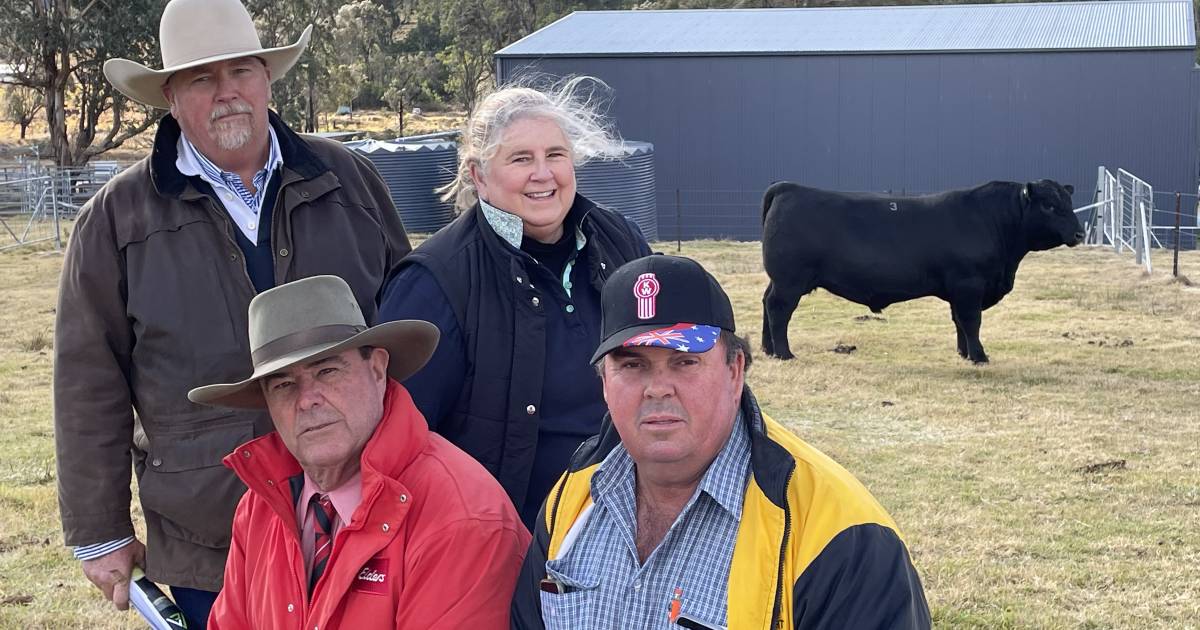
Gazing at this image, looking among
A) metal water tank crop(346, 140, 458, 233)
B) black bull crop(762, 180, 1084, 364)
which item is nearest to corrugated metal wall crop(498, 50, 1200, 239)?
metal water tank crop(346, 140, 458, 233)

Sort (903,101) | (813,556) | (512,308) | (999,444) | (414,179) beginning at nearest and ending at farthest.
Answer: (813,556)
(512,308)
(999,444)
(414,179)
(903,101)

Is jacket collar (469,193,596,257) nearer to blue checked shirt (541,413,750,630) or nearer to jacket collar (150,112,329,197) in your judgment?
jacket collar (150,112,329,197)

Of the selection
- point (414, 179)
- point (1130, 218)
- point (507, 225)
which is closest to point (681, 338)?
point (507, 225)

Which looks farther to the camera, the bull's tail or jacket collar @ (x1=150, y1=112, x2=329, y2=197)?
the bull's tail

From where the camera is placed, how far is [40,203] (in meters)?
Answer: 19.9

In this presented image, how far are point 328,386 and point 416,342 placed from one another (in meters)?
0.21

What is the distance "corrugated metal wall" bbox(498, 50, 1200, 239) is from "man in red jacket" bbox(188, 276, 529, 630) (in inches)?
830

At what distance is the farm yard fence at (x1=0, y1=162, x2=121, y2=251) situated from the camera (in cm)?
1959

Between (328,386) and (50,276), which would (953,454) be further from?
(50,276)

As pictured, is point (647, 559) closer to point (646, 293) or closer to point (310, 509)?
point (646, 293)

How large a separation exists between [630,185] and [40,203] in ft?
30.6

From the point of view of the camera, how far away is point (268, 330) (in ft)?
8.99

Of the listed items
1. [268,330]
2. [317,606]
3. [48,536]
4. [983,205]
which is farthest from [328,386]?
[983,205]

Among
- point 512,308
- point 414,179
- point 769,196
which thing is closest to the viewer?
point 512,308
